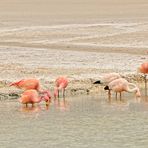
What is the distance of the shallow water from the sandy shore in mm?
1485

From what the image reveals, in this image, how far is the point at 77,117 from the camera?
11500 millimetres

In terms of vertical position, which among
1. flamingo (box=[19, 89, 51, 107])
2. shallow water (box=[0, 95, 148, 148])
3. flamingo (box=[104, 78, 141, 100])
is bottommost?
shallow water (box=[0, 95, 148, 148])

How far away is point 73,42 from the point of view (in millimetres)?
22812

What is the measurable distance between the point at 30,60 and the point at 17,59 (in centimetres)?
38

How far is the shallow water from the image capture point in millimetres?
9609

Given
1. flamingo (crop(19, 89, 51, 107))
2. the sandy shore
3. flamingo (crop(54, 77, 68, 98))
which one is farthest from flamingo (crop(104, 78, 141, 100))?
flamingo (crop(19, 89, 51, 107))

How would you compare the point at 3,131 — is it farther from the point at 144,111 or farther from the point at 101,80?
the point at 101,80

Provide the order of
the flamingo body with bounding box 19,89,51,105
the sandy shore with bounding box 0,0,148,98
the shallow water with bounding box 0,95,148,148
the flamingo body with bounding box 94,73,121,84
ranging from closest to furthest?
the shallow water with bounding box 0,95,148,148, the flamingo body with bounding box 19,89,51,105, the flamingo body with bounding box 94,73,121,84, the sandy shore with bounding box 0,0,148,98

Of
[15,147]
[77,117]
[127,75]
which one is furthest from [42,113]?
[127,75]

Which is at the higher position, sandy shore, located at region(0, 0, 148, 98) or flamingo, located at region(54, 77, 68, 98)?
sandy shore, located at region(0, 0, 148, 98)

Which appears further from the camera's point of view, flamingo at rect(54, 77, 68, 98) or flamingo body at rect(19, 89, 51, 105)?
flamingo at rect(54, 77, 68, 98)

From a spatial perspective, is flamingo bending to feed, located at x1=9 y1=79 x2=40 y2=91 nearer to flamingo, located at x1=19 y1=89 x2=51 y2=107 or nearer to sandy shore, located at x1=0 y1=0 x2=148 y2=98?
sandy shore, located at x1=0 y1=0 x2=148 y2=98

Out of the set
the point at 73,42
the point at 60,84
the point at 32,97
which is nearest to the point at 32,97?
the point at 32,97

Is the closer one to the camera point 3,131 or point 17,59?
point 3,131
